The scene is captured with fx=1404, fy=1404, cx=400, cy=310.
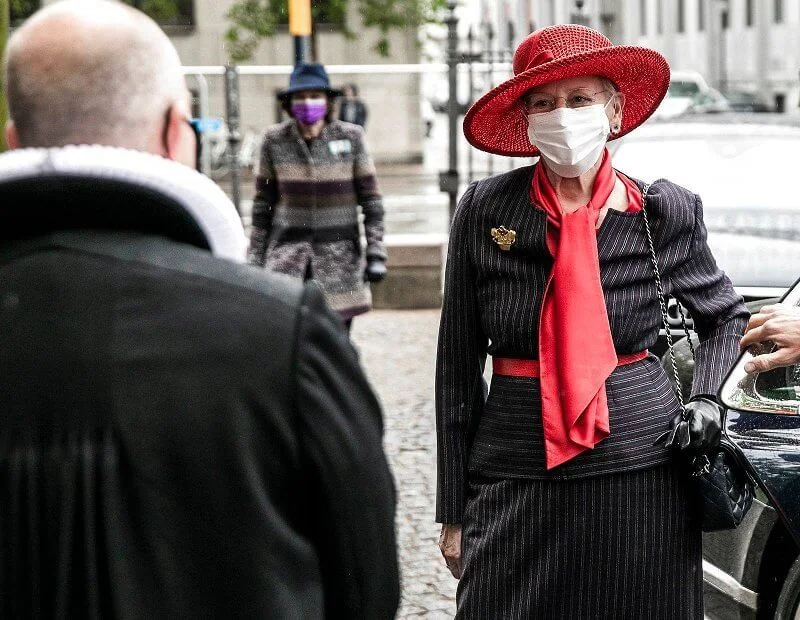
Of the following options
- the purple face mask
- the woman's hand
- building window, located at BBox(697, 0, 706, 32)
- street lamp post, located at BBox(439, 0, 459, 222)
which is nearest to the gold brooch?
the woman's hand

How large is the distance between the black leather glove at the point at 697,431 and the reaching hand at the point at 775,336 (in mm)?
254

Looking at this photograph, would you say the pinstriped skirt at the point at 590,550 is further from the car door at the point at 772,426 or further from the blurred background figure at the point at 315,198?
the blurred background figure at the point at 315,198

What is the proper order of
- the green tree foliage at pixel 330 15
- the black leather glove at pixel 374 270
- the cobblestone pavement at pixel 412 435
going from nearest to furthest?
the cobblestone pavement at pixel 412 435
the black leather glove at pixel 374 270
the green tree foliage at pixel 330 15

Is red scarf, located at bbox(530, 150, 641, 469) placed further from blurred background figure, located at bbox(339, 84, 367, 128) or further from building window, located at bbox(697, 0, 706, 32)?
building window, located at bbox(697, 0, 706, 32)

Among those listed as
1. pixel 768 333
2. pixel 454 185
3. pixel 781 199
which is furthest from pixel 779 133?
pixel 454 185

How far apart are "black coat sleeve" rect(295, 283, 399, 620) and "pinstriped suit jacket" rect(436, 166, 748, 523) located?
1320 mm

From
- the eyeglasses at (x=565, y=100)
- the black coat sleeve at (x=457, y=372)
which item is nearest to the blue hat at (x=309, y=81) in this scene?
the eyeglasses at (x=565, y=100)

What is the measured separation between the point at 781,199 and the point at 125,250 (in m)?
5.35

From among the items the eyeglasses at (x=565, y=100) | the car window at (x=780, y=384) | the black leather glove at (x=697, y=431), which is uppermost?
the eyeglasses at (x=565, y=100)

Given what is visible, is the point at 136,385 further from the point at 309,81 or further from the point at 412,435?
the point at 412,435

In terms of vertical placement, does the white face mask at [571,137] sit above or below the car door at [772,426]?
above

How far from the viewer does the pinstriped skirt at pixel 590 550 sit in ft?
9.93

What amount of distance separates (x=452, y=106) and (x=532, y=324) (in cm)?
942

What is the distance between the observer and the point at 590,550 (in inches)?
119
